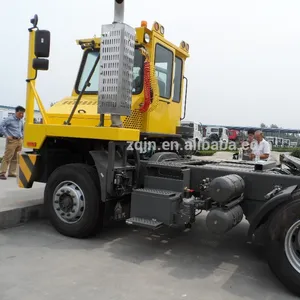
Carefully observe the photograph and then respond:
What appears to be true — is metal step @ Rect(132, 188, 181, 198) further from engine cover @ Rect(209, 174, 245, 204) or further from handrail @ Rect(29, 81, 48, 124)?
handrail @ Rect(29, 81, 48, 124)

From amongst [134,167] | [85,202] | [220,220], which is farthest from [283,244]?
[85,202]

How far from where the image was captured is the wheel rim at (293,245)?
12.3ft

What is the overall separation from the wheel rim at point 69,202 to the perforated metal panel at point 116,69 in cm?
125

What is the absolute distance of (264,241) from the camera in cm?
396

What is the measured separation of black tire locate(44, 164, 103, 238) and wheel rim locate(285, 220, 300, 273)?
8.36 ft

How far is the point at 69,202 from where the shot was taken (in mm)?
5336

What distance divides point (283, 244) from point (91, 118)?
10.5 ft

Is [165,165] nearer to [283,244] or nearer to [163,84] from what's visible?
[163,84]

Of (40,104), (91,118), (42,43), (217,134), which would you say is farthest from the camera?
(217,134)

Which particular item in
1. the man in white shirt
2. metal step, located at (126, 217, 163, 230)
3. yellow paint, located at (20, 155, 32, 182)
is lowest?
metal step, located at (126, 217, 163, 230)

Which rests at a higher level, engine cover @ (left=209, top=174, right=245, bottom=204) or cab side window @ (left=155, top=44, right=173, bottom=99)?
cab side window @ (left=155, top=44, right=173, bottom=99)

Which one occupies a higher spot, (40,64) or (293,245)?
(40,64)

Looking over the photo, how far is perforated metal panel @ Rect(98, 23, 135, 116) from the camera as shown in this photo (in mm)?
4719

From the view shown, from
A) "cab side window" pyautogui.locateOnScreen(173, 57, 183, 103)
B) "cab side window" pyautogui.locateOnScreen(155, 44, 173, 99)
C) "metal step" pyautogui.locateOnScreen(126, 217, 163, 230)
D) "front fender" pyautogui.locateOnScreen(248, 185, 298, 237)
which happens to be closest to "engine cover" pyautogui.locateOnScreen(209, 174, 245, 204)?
"front fender" pyautogui.locateOnScreen(248, 185, 298, 237)
